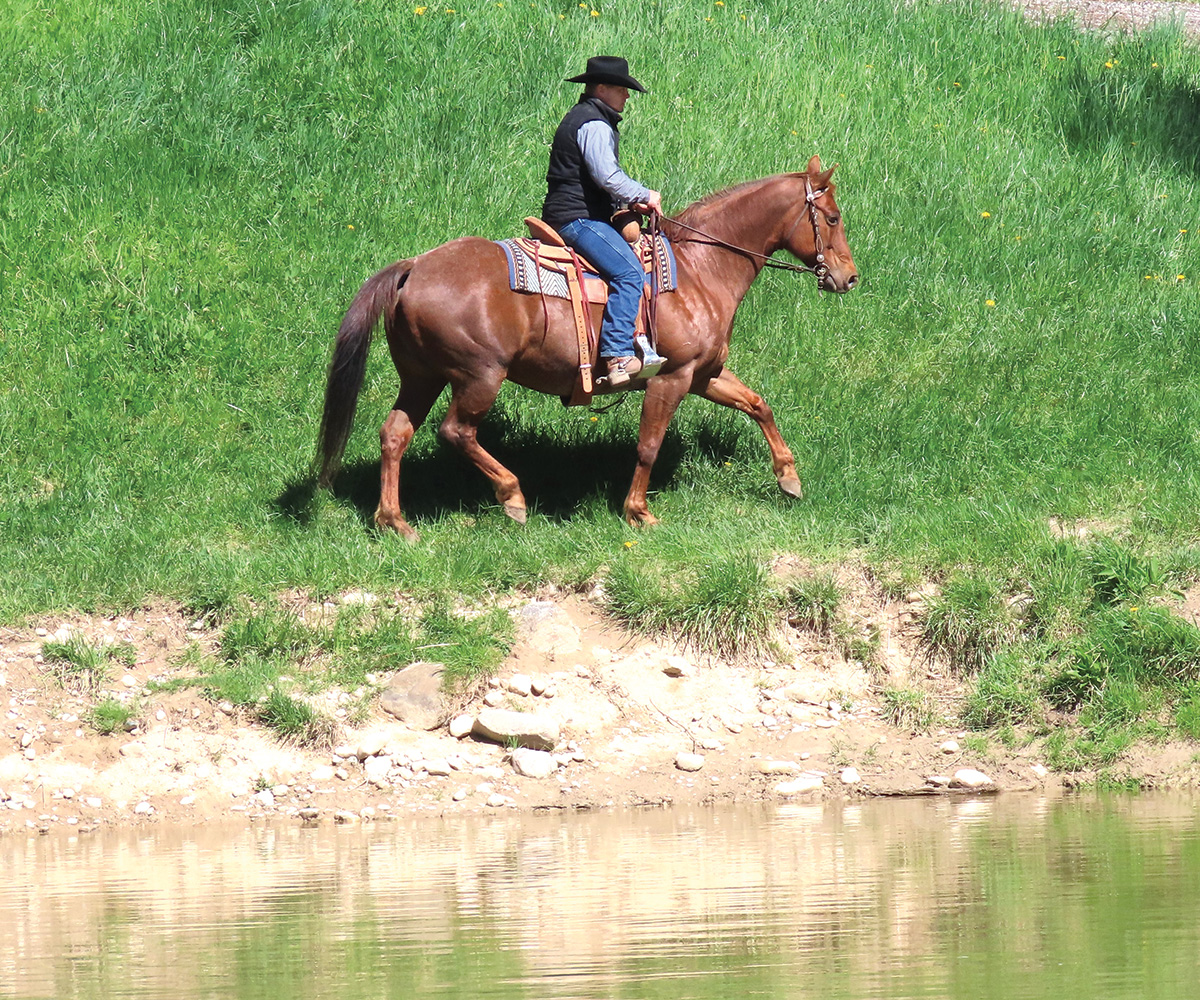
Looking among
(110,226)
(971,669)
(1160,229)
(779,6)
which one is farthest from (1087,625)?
(779,6)

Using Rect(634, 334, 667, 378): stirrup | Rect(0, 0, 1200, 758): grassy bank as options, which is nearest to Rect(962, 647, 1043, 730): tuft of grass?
Rect(0, 0, 1200, 758): grassy bank

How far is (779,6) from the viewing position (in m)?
17.4

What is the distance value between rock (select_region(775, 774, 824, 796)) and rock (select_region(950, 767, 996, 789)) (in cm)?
67

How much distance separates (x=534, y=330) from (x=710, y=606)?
219 cm

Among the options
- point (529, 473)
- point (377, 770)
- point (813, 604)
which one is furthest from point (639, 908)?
point (529, 473)

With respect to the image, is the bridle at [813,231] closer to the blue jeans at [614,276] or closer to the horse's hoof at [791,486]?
the blue jeans at [614,276]

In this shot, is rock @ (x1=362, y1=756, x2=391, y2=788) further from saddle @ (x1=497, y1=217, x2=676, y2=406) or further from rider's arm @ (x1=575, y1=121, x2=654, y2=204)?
rider's arm @ (x1=575, y1=121, x2=654, y2=204)

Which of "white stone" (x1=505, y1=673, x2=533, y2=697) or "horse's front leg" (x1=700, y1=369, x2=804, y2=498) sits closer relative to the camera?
"white stone" (x1=505, y1=673, x2=533, y2=697)

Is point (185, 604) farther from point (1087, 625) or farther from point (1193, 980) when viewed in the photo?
point (1193, 980)

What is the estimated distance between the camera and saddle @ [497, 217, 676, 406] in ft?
31.7

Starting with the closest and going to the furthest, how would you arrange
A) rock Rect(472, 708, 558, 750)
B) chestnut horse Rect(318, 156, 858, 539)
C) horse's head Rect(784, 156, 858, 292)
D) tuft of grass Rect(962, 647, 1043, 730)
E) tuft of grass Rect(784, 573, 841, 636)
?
rock Rect(472, 708, 558, 750), tuft of grass Rect(962, 647, 1043, 730), tuft of grass Rect(784, 573, 841, 636), chestnut horse Rect(318, 156, 858, 539), horse's head Rect(784, 156, 858, 292)

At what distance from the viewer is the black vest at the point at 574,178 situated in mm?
9742

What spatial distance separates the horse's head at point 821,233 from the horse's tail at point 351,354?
2.73m

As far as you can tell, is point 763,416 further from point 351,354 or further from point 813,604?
point 351,354
